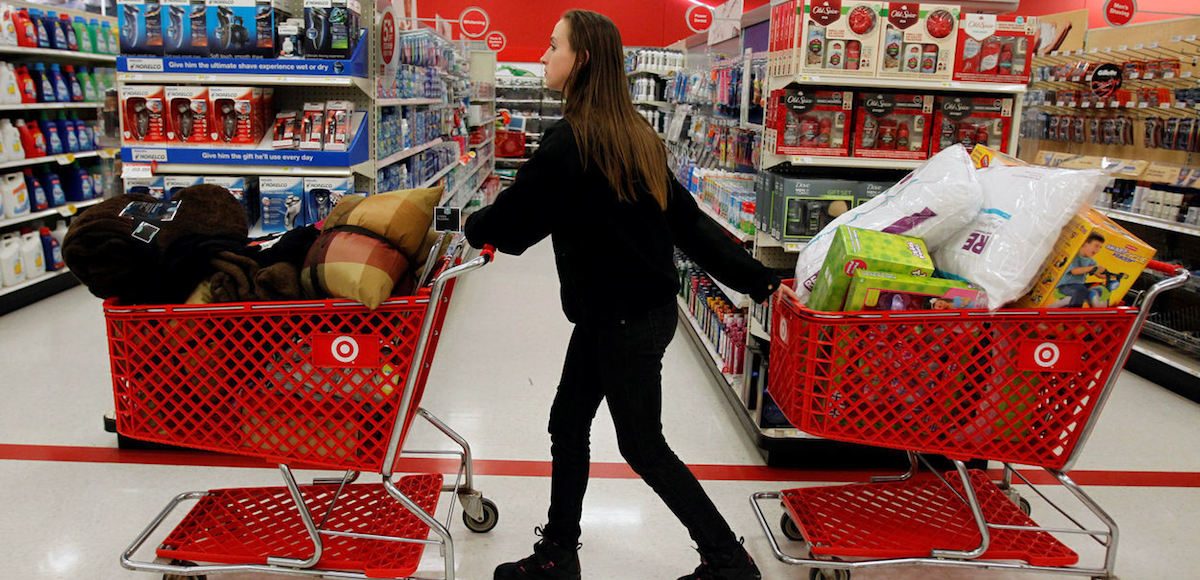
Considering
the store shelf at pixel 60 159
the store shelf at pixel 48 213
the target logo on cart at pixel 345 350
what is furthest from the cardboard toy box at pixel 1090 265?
the store shelf at pixel 60 159

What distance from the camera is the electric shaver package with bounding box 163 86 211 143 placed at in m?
3.74

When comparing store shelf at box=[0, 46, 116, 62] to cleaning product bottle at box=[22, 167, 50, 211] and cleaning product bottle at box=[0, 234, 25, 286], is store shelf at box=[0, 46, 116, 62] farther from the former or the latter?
cleaning product bottle at box=[0, 234, 25, 286]

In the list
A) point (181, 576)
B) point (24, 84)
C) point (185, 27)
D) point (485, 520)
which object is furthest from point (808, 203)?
point (24, 84)

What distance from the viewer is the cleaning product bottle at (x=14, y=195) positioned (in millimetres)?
5539

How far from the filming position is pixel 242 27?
147 inches

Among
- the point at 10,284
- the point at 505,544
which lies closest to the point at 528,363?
the point at 505,544

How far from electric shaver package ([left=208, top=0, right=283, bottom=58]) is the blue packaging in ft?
1.85

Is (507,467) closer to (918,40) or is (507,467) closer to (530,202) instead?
A: (530,202)

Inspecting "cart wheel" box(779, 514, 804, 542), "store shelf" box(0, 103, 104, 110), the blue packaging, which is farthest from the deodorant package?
"store shelf" box(0, 103, 104, 110)

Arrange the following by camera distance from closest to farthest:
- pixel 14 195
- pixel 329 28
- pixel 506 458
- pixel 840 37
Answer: pixel 840 37 → pixel 506 458 → pixel 329 28 → pixel 14 195

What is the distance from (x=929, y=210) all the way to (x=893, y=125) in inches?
47.5

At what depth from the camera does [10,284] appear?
18.0ft

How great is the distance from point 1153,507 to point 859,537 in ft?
4.99

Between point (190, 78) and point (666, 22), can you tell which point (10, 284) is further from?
point (666, 22)
